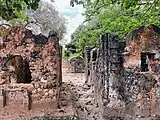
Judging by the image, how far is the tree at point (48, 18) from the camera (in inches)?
1051

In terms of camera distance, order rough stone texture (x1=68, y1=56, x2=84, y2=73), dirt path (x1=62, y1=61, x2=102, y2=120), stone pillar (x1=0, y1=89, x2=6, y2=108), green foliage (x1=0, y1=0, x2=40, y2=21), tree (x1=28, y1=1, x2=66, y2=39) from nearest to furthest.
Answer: green foliage (x1=0, y1=0, x2=40, y2=21), stone pillar (x1=0, y1=89, x2=6, y2=108), dirt path (x1=62, y1=61, x2=102, y2=120), rough stone texture (x1=68, y1=56, x2=84, y2=73), tree (x1=28, y1=1, x2=66, y2=39)

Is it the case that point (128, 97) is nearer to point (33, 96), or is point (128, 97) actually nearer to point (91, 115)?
point (91, 115)

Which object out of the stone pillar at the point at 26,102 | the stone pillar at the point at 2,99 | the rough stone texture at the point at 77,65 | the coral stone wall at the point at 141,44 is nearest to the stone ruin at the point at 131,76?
the coral stone wall at the point at 141,44

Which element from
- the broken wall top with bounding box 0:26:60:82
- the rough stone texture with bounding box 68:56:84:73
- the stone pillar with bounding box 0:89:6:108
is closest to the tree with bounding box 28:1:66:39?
the rough stone texture with bounding box 68:56:84:73

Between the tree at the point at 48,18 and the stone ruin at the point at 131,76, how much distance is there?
17498 mm

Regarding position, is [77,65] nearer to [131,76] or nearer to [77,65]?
[77,65]

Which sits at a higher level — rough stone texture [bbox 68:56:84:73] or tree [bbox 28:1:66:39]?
tree [bbox 28:1:66:39]

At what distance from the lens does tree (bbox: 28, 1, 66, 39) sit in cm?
2669

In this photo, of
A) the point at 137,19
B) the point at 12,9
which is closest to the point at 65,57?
the point at 137,19

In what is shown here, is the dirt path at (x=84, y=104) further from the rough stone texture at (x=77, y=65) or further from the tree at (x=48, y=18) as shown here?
the tree at (x=48, y=18)

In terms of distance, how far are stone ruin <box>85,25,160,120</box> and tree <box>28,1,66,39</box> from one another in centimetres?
1750

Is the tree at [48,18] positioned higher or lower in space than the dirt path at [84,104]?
higher

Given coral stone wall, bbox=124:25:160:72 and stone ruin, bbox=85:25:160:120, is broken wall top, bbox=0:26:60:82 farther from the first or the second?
coral stone wall, bbox=124:25:160:72

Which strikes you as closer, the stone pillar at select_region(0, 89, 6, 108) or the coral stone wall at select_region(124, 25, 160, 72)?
the stone pillar at select_region(0, 89, 6, 108)
